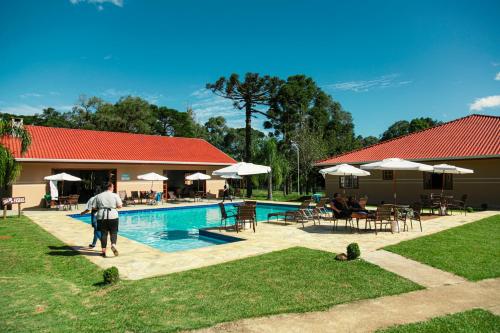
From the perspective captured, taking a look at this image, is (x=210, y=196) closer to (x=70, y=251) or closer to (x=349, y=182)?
(x=349, y=182)

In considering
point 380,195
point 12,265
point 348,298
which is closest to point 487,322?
point 348,298

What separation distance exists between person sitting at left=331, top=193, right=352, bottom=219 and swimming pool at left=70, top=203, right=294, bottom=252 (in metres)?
3.92

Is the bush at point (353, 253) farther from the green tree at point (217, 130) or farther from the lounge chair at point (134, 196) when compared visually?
the green tree at point (217, 130)

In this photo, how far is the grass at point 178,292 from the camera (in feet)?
15.4

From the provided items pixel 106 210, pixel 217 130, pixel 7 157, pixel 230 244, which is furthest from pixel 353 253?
pixel 217 130

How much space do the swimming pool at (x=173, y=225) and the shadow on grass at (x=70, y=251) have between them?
8.59 feet

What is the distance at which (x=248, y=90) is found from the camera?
107 ft

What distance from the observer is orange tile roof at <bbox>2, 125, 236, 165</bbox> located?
22509 mm

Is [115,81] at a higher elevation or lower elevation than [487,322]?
higher

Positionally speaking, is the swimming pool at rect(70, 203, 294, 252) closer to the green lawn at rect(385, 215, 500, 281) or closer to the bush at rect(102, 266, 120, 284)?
the bush at rect(102, 266, 120, 284)

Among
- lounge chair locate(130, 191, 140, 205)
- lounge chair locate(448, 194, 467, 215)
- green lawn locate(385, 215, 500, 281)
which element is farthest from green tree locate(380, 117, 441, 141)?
green lawn locate(385, 215, 500, 281)

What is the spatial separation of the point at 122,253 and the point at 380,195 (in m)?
19.7

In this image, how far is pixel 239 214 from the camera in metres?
A: 12.1

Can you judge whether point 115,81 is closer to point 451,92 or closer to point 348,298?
point 451,92
